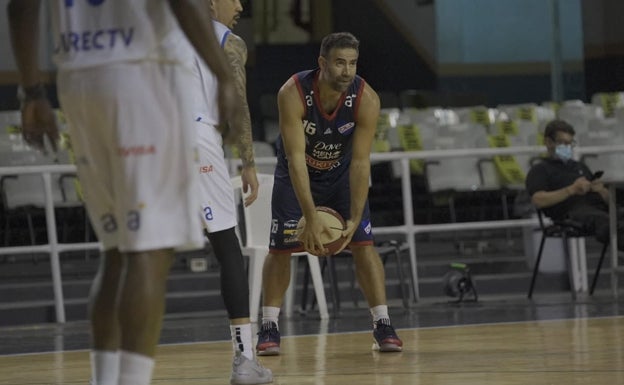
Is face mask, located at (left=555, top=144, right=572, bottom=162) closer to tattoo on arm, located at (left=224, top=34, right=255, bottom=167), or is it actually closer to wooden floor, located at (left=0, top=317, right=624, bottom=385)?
wooden floor, located at (left=0, top=317, right=624, bottom=385)

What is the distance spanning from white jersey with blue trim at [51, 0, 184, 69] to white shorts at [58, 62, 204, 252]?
0.10 ft

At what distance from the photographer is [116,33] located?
12.5ft

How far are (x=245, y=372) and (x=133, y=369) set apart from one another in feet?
7.15

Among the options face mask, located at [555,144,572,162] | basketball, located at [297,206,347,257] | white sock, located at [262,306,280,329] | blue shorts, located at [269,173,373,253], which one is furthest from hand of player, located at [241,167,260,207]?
face mask, located at [555,144,572,162]

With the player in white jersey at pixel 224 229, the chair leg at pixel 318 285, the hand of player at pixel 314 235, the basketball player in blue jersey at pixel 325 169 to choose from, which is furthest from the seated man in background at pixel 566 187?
the player in white jersey at pixel 224 229

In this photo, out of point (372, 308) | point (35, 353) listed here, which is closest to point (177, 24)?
point (372, 308)

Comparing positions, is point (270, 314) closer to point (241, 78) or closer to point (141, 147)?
point (241, 78)

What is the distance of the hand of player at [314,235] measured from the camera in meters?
7.21

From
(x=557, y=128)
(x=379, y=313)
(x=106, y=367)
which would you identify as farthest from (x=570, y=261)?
(x=106, y=367)

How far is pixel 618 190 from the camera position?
1154 centimetres

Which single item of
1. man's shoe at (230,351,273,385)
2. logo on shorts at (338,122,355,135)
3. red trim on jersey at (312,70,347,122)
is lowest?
man's shoe at (230,351,273,385)

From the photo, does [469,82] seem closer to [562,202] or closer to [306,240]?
[562,202]

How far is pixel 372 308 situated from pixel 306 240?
2.08ft

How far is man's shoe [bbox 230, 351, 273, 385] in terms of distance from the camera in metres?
5.92
